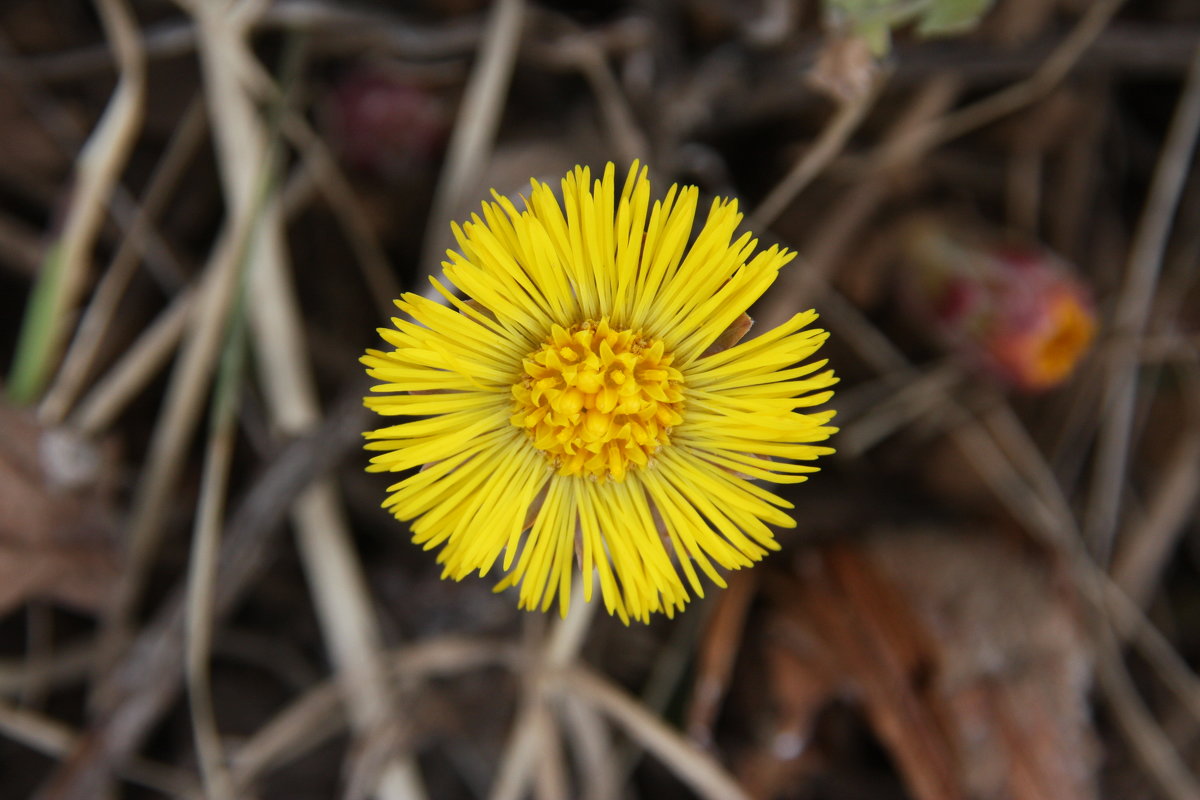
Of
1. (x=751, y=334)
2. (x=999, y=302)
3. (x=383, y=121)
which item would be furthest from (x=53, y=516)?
(x=999, y=302)

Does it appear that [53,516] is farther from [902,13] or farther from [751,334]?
[902,13]

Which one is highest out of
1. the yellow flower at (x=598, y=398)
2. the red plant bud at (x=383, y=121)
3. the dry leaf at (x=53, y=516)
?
the red plant bud at (x=383, y=121)

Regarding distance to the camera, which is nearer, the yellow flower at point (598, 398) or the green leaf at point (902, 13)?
the yellow flower at point (598, 398)

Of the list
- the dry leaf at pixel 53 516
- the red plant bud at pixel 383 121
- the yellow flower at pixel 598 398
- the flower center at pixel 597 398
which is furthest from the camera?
the red plant bud at pixel 383 121

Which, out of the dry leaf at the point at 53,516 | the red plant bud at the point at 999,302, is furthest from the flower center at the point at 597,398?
the dry leaf at the point at 53,516

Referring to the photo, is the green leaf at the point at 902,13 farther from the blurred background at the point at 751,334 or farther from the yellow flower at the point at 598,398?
the yellow flower at the point at 598,398

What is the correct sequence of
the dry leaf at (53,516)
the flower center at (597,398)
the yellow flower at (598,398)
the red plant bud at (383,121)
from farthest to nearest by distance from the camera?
1. the red plant bud at (383,121)
2. the dry leaf at (53,516)
3. the flower center at (597,398)
4. the yellow flower at (598,398)

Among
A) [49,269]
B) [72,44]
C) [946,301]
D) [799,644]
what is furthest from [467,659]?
[72,44]
